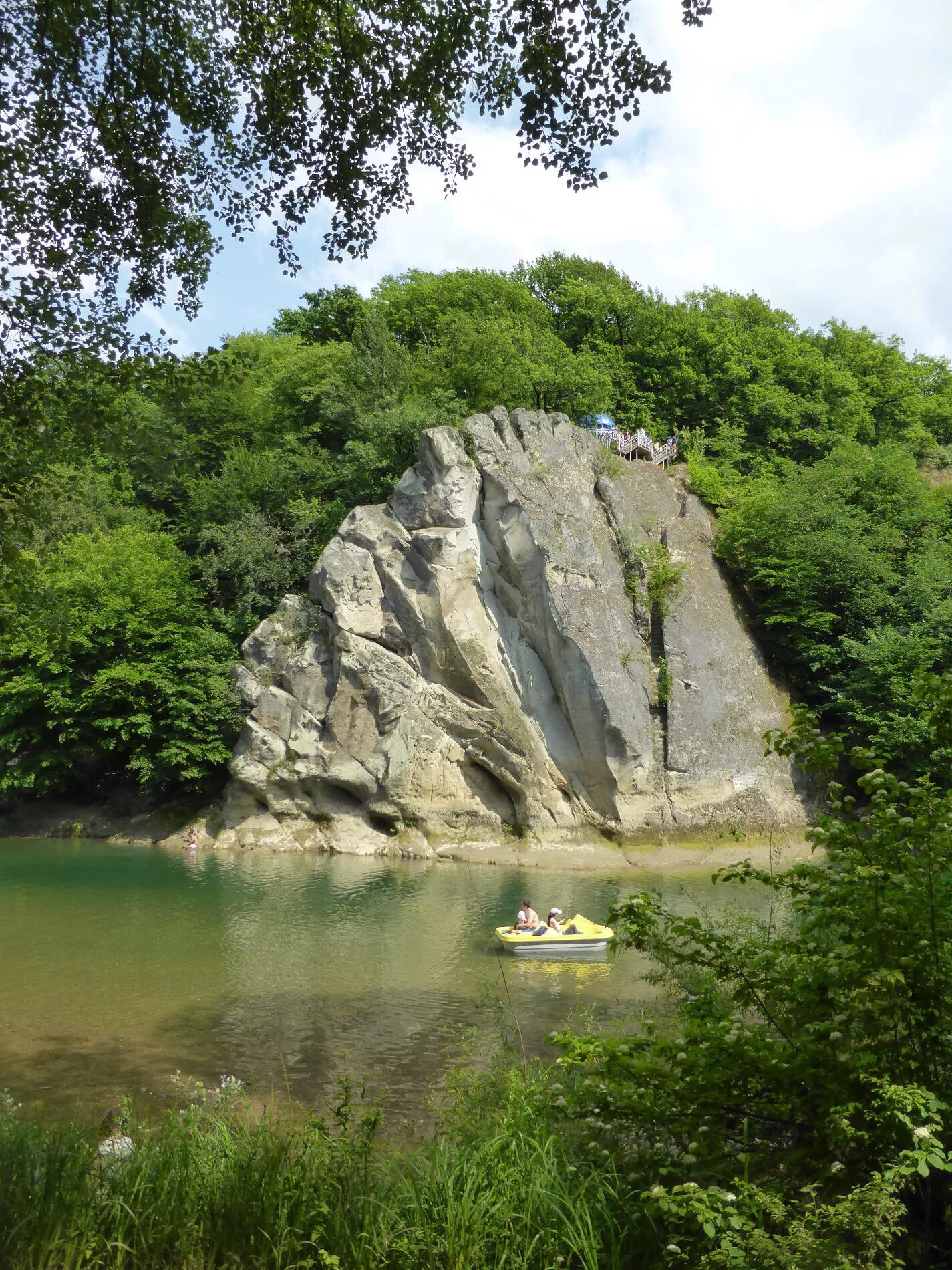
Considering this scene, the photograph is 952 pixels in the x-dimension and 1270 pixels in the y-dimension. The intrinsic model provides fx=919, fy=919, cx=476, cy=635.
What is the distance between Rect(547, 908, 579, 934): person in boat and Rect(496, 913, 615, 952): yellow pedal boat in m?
0.03

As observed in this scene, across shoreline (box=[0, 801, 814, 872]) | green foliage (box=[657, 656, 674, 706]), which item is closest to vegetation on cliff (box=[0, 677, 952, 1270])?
shoreline (box=[0, 801, 814, 872])

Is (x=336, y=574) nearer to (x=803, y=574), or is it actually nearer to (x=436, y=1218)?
(x=803, y=574)

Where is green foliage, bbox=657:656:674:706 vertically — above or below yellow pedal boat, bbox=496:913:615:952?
above

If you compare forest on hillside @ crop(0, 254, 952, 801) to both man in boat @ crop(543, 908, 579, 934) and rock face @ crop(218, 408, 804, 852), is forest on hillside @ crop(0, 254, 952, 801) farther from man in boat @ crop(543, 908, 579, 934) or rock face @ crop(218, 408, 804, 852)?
man in boat @ crop(543, 908, 579, 934)

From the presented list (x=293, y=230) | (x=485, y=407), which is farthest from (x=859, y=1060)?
(x=485, y=407)

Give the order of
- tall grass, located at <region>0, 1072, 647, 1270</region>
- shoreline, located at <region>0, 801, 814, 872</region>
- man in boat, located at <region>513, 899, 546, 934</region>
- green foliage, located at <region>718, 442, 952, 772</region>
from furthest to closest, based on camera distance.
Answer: green foliage, located at <region>718, 442, 952, 772</region> → shoreline, located at <region>0, 801, 814, 872</region> → man in boat, located at <region>513, 899, 546, 934</region> → tall grass, located at <region>0, 1072, 647, 1270</region>

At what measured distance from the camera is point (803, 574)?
104ft

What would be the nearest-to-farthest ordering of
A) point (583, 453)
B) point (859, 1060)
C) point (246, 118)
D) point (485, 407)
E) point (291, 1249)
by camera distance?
point (859, 1060)
point (291, 1249)
point (246, 118)
point (583, 453)
point (485, 407)

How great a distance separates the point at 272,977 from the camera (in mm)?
13883

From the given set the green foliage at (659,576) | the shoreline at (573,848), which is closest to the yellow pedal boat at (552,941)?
the shoreline at (573,848)

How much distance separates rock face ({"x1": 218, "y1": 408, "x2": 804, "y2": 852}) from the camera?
92.1ft

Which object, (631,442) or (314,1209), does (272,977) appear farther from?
(631,442)

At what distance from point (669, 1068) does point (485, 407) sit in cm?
3459

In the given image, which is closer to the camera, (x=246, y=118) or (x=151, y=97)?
(x=151, y=97)
